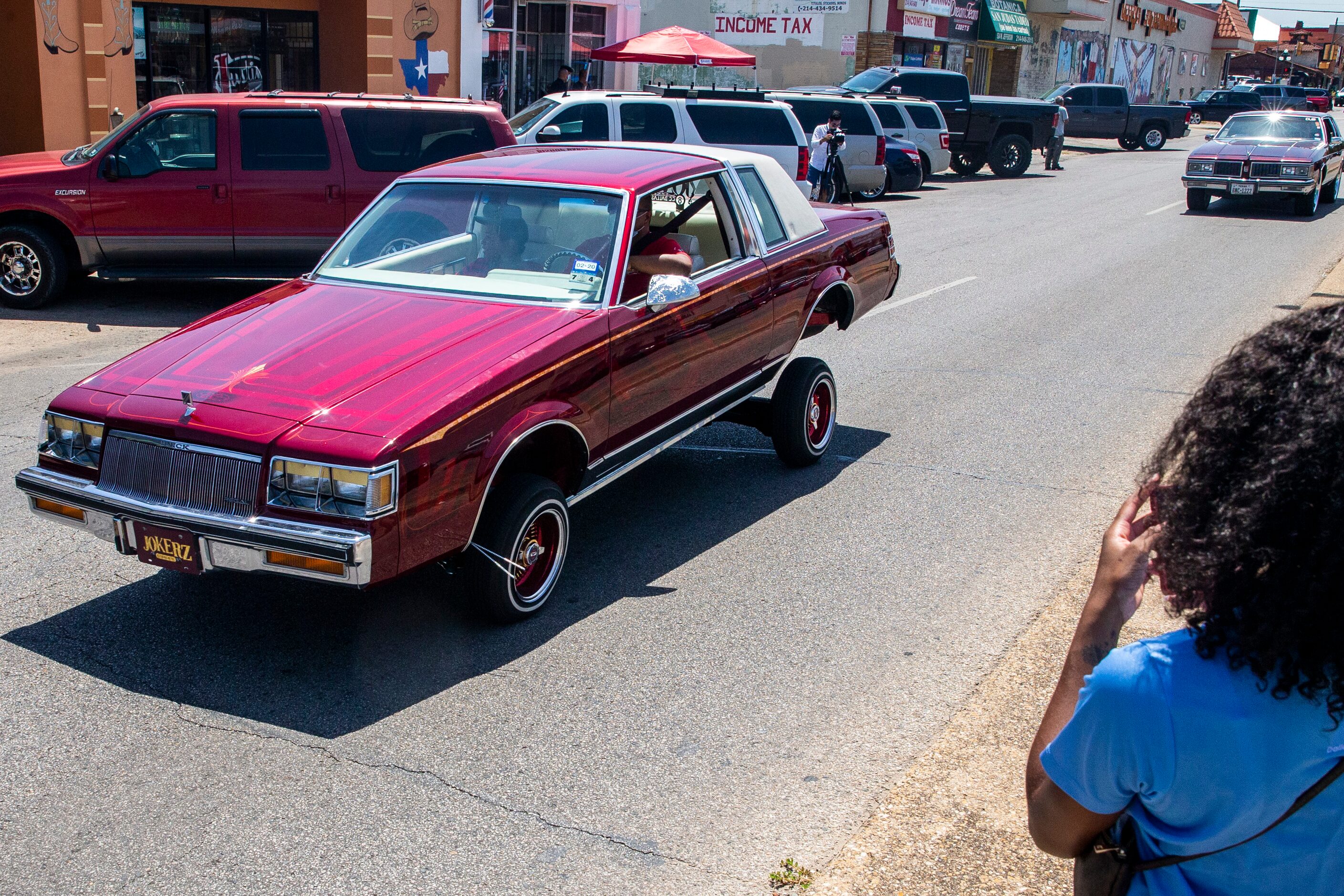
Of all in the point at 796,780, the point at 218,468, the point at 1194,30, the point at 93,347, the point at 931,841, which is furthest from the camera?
the point at 1194,30

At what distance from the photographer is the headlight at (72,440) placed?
4.75m

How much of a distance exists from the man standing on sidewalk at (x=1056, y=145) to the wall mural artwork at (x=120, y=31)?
1931 cm

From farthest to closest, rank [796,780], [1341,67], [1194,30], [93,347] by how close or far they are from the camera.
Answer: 1. [1341,67]
2. [1194,30]
3. [93,347]
4. [796,780]

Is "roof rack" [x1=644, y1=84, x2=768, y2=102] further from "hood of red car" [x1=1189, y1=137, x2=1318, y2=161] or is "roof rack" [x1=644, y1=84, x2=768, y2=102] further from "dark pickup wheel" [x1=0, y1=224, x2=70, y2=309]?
"dark pickup wheel" [x1=0, y1=224, x2=70, y2=309]

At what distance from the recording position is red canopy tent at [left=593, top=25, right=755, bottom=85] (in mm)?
22203

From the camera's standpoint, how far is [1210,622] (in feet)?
5.63

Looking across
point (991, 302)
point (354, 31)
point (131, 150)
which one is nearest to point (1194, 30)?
point (354, 31)

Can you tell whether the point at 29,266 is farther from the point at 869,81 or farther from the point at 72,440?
the point at 869,81

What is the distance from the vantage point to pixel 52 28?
16016 mm

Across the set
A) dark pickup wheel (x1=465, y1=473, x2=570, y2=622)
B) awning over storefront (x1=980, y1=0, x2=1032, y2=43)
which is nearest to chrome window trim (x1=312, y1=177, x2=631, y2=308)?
dark pickup wheel (x1=465, y1=473, x2=570, y2=622)

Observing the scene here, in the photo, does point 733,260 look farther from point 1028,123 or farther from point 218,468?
point 1028,123

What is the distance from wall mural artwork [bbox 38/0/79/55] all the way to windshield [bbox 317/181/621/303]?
12.3 meters

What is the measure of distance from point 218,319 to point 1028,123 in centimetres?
2514

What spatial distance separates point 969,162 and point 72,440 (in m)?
25.6
